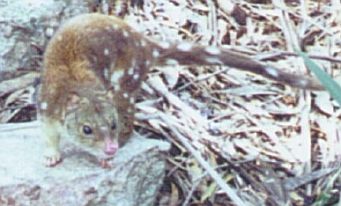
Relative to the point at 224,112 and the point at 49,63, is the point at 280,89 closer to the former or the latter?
the point at 224,112

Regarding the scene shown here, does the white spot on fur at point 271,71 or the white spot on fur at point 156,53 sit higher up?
the white spot on fur at point 156,53

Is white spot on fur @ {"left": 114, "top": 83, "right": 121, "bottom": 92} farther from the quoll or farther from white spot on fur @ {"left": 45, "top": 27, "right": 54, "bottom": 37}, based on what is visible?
white spot on fur @ {"left": 45, "top": 27, "right": 54, "bottom": 37}

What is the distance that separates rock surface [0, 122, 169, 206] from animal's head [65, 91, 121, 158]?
0.06 meters

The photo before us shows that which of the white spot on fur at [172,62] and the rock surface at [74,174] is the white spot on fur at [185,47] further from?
the rock surface at [74,174]

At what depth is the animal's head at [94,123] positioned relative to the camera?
5.30 ft

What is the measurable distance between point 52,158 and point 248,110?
253mm

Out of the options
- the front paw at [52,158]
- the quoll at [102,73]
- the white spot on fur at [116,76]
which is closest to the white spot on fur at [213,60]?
the quoll at [102,73]

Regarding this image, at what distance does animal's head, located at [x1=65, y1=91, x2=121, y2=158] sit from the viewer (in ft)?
5.30

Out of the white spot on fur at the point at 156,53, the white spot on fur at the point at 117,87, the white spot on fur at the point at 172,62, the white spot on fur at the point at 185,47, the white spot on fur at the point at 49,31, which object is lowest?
the white spot on fur at the point at 117,87

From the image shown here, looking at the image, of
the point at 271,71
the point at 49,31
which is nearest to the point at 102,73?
the point at 49,31

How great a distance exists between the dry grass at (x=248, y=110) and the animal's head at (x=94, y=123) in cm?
8

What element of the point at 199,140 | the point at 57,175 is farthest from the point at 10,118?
the point at 199,140

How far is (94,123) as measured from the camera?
5.29ft

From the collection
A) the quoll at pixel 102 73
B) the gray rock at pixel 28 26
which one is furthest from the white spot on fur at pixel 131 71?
the gray rock at pixel 28 26
